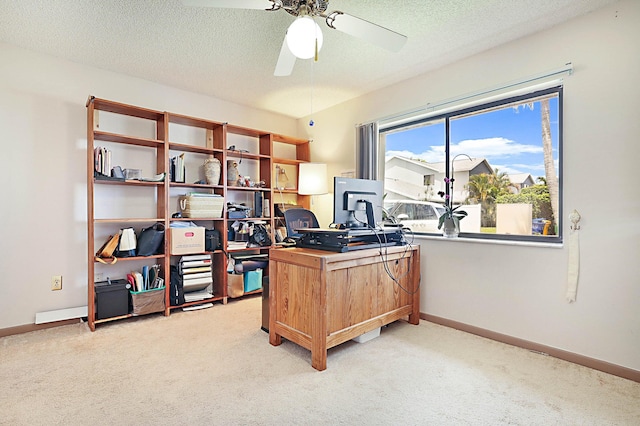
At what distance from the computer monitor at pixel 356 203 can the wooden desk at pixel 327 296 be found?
0.81ft

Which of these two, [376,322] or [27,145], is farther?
[27,145]

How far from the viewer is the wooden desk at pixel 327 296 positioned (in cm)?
216

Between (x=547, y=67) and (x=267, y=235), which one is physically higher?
(x=547, y=67)

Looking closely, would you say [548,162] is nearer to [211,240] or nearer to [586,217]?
[586,217]

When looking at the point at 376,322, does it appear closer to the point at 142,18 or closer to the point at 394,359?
the point at 394,359

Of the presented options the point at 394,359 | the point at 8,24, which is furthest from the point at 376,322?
the point at 8,24

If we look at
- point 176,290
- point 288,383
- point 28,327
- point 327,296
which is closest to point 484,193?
point 327,296

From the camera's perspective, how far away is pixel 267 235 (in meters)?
4.11

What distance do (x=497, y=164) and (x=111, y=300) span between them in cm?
371

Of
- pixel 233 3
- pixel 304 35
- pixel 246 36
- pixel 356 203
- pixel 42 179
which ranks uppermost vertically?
pixel 246 36

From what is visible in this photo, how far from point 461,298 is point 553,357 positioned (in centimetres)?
76

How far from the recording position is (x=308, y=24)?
1775 millimetres

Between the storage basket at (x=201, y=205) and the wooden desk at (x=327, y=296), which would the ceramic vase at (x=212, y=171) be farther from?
the wooden desk at (x=327, y=296)

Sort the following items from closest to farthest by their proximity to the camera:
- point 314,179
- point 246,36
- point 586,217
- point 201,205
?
point 586,217 < point 246,36 < point 201,205 < point 314,179
